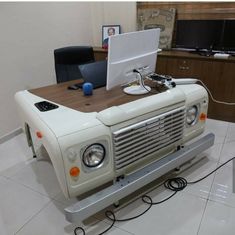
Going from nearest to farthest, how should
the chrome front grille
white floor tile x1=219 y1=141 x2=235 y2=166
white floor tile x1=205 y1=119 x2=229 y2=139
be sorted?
the chrome front grille < white floor tile x1=219 y1=141 x2=235 y2=166 < white floor tile x1=205 y1=119 x2=229 y2=139

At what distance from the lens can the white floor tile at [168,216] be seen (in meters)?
1.44

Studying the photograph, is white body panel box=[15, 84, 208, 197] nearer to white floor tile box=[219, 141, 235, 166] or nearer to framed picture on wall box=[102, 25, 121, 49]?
white floor tile box=[219, 141, 235, 166]

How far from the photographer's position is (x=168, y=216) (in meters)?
1.53

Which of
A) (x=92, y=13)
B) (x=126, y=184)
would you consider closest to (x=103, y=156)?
(x=126, y=184)

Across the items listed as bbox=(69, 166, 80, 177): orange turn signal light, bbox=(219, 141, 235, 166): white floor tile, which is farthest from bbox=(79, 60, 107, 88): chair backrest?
bbox=(219, 141, 235, 166): white floor tile

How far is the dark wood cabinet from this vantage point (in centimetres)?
252

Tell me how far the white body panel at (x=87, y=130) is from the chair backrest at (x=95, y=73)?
0.43m

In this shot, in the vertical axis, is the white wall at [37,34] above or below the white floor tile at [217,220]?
above

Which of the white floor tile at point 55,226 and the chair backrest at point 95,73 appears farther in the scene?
the chair backrest at point 95,73

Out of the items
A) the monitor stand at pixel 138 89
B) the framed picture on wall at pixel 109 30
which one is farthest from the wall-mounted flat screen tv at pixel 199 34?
the monitor stand at pixel 138 89

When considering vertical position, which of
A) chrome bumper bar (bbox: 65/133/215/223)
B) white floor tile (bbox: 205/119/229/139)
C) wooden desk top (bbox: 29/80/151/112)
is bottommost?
white floor tile (bbox: 205/119/229/139)

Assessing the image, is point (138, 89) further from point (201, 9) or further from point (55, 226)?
point (201, 9)

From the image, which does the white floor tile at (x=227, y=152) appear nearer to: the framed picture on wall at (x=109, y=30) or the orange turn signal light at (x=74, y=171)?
the orange turn signal light at (x=74, y=171)

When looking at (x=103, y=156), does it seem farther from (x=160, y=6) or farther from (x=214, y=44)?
(x=160, y=6)
